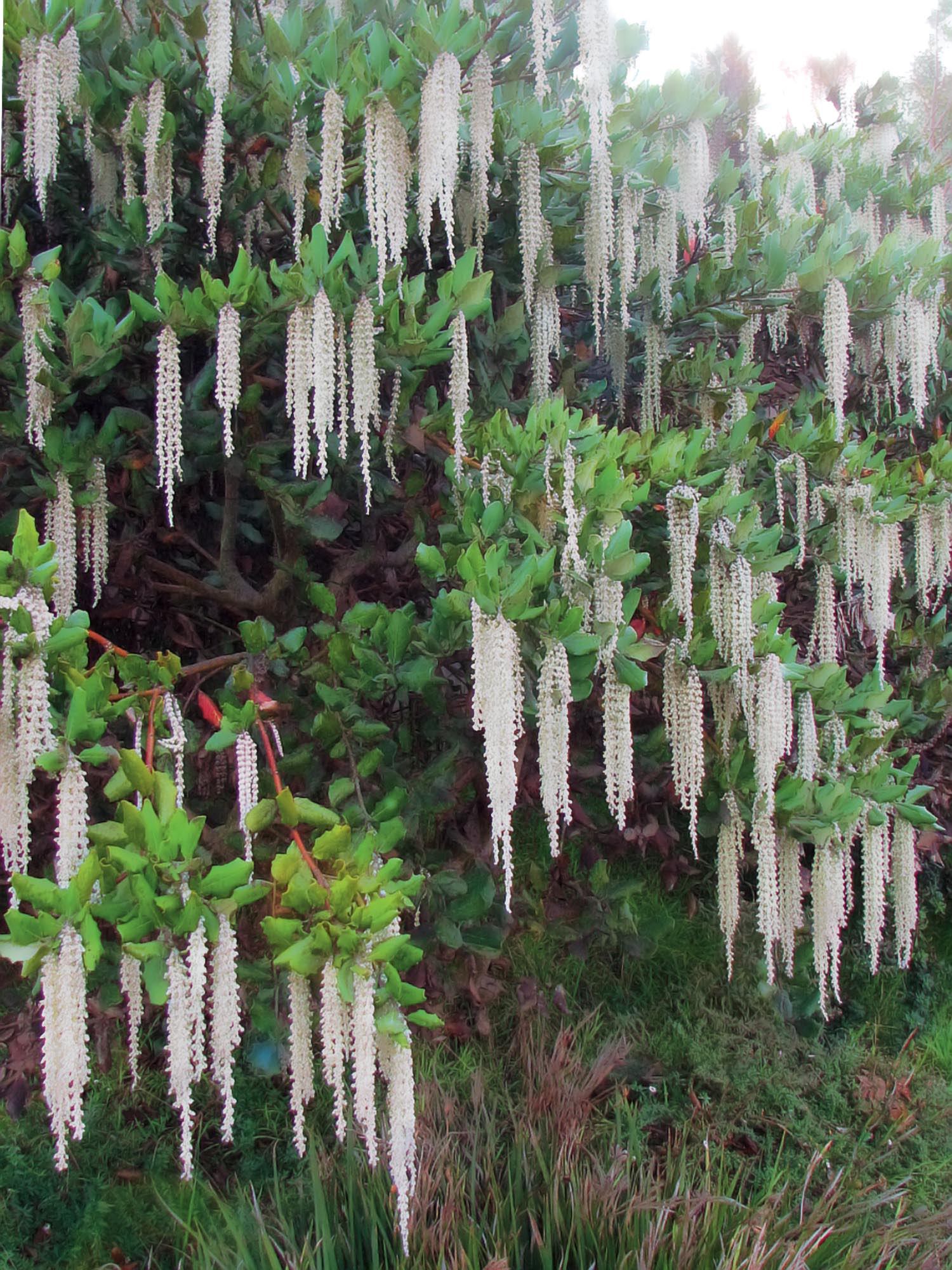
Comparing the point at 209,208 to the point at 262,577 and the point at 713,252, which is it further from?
the point at 713,252

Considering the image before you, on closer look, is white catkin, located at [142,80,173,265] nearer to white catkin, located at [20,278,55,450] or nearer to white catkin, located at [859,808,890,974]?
white catkin, located at [20,278,55,450]

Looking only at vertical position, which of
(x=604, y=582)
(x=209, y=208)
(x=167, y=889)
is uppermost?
(x=209, y=208)

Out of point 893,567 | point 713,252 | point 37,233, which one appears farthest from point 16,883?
point 713,252

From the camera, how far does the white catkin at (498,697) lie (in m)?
2.28

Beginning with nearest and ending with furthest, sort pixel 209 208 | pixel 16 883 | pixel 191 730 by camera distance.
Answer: pixel 16 883, pixel 191 730, pixel 209 208

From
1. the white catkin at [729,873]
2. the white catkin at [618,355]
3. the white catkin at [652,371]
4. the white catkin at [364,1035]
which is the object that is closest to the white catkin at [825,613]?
the white catkin at [729,873]

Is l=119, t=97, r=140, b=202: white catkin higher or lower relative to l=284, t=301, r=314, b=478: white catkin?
higher

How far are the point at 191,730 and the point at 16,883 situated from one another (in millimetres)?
980

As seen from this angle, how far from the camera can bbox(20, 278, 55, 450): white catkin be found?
8.80 feet

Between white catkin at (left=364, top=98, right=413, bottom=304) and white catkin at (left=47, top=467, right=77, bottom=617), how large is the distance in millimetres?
1142

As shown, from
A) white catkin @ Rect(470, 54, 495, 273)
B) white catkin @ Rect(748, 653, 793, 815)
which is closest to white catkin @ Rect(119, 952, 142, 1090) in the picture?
white catkin @ Rect(748, 653, 793, 815)

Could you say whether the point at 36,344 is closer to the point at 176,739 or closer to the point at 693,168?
the point at 176,739

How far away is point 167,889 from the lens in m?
1.96

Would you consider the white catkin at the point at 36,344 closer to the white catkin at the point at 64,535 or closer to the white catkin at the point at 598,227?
the white catkin at the point at 64,535
